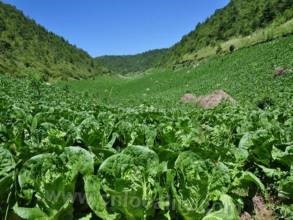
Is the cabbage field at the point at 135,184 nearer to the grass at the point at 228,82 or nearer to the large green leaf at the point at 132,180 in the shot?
the large green leaf at the point at 132,180

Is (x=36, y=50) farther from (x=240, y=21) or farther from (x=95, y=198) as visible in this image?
(x=95, y=198)

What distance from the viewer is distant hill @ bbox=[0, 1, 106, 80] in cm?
6988

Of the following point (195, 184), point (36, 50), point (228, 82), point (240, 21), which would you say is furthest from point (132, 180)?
point (36, 50)

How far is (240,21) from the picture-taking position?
76.8m

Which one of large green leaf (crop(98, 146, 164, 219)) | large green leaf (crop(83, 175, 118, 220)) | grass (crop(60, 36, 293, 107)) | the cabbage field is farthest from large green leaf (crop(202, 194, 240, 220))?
grass (crop(60, 36, 293, 107))

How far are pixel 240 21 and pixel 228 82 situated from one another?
50132 mm

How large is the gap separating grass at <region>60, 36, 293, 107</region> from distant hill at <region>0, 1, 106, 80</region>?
21.4 m

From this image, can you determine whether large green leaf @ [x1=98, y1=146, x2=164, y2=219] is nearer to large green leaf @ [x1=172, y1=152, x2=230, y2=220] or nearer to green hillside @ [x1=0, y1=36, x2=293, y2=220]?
green hillside @ [x1=0, y1=36, x2=293, y2=220]

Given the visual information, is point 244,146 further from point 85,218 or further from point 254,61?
point 254,61

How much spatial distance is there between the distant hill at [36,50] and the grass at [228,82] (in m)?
21.4

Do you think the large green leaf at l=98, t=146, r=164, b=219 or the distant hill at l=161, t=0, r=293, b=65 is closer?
the large green leaf at l=98, t=146, r=164, b=219

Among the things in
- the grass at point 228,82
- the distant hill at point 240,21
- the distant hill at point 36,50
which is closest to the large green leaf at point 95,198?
the grass at point 228,82

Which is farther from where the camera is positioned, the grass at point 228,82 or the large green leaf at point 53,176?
the grass at point 228,82

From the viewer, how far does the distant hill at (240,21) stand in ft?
204
